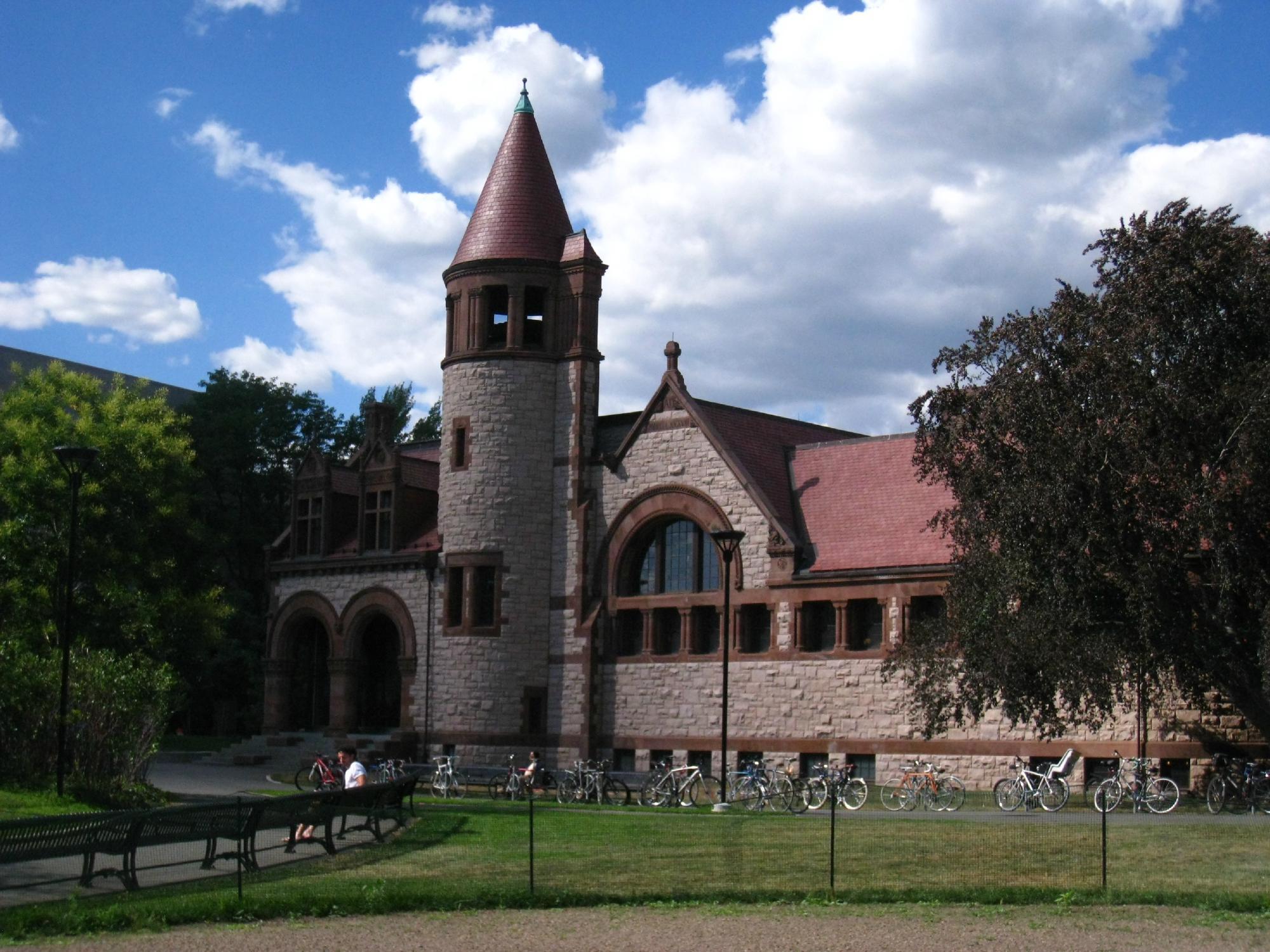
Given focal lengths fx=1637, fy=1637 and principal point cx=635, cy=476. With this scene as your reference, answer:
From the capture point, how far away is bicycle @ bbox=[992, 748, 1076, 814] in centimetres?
2944

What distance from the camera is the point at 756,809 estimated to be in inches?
1204

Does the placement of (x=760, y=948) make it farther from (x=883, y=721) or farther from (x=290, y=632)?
(x=290, y=632)

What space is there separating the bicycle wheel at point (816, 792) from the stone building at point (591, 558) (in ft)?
17.3

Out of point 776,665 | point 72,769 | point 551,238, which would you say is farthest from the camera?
point 551,238

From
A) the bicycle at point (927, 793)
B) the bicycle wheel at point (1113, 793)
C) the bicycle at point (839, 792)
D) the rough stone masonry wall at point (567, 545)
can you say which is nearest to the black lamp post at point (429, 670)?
the rough stone masonry wall at point (567, 545)

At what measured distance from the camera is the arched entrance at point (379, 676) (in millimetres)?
48375

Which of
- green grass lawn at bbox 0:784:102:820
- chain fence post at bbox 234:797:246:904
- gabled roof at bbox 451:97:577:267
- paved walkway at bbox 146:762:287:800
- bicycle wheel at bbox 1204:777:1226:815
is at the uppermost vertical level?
gabled roof at bbox 451:97:577:267

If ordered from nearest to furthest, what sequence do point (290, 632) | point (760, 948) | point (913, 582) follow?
1. point (760, 948)
2. point (913, 582)
3. point (290, 632)

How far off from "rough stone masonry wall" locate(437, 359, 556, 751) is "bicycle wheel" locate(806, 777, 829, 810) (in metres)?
13.0

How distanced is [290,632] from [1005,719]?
2377 cm

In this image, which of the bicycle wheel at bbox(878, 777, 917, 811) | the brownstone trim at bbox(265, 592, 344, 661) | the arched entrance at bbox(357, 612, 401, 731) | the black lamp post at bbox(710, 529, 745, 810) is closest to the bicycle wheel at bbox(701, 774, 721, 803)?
the black lamp post at bbox(710, 529, 745, 810)

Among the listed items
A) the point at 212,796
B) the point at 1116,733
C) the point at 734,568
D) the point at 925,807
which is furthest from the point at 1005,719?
the point at 212,796

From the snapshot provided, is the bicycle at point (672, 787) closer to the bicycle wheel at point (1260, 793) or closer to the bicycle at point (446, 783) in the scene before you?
the bicycle at point (446, 783)

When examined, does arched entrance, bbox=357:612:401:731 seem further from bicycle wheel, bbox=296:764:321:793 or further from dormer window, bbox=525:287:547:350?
dormer window, bbox=525:287:547:350
